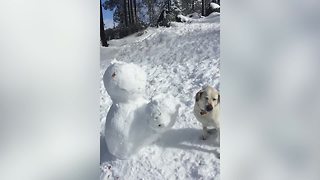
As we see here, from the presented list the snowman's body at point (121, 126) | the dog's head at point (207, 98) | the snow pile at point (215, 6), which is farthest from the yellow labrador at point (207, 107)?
the snow pile at point (215, 6)

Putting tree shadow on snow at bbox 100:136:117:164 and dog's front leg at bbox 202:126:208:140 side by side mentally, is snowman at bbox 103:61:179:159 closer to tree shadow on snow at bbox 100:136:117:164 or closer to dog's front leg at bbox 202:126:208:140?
tree shadow on snow at bbox 100:136:117:164

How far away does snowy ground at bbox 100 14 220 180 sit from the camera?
2146 millimetres

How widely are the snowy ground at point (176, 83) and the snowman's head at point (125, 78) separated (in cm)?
3

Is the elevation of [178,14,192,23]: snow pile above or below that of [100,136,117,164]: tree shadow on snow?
above

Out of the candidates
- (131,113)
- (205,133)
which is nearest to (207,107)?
(205,133)

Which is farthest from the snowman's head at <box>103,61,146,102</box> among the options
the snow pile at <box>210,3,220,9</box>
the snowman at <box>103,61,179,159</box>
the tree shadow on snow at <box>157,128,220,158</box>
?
the snow pile at <box>210,3,220,9</box>

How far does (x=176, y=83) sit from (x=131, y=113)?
0.79 feet

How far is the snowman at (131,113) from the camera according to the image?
7.13 feet

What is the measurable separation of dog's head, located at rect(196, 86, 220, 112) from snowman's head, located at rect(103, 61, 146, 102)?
254 mm

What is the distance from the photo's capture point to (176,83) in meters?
2.19

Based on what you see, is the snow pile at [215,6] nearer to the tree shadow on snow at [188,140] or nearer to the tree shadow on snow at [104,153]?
the tree shadow on snow at [188,140]

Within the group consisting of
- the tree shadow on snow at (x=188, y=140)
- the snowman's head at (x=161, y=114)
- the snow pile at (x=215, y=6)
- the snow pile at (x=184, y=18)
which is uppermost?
the snow pile at (x=215, y=6)
